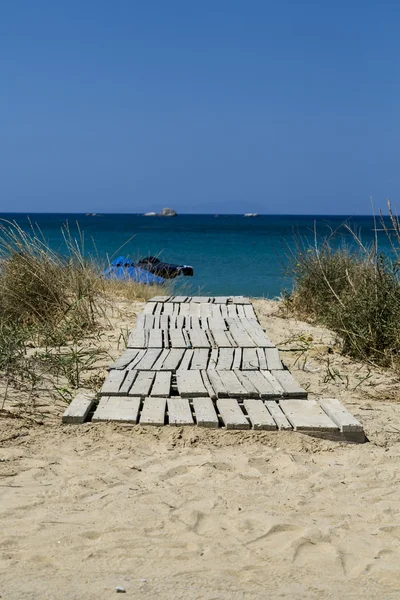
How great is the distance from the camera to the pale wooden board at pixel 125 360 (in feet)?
16.5

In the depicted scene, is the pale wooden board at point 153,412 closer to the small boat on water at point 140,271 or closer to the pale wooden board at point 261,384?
the pale wooden board at point 261,384

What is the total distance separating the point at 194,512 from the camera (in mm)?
2984

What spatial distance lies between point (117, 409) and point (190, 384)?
0.63 m

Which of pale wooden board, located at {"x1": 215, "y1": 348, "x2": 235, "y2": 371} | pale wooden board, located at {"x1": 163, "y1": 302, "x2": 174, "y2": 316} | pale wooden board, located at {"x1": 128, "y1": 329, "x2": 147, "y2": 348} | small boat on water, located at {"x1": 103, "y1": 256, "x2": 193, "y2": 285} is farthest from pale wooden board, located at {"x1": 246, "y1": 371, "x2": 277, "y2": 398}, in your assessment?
small boat on water, located at {"x1": 103, "y1": 256, "x2": 193, "y2": 285}

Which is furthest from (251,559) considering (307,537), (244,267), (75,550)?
(244,267)

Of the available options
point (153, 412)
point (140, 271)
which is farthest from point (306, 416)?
point (140, 271)

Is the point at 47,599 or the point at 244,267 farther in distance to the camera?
the point at 244,267

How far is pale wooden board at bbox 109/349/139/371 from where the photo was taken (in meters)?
5.02

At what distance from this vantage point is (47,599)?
7.53 ft

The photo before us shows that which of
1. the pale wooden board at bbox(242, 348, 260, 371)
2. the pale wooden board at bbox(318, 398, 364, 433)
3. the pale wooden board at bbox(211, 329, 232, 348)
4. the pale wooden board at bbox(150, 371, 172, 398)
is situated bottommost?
the pale wooden board at bbox(318, 398, 364, 433)

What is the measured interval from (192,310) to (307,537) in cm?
503

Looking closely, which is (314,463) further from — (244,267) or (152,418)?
(244,267)

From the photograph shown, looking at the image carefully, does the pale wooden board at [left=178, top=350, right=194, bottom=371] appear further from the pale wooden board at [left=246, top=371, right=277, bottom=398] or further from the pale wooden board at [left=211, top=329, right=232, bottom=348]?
the pale wooden board at [left=246, top=371, right=277, bottom=398]

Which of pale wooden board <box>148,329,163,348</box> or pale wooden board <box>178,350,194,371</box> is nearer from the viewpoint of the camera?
pale wooden board <box>178,350,194,371</box>
